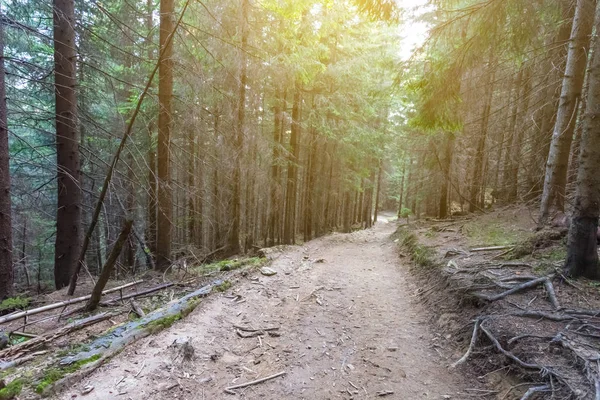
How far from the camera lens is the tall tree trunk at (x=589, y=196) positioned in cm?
394

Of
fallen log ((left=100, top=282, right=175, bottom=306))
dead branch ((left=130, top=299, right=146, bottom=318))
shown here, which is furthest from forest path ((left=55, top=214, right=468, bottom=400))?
fallen log ((left=100, top=282, right=175, bottom=306))

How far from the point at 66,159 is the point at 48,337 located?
503 centimetres

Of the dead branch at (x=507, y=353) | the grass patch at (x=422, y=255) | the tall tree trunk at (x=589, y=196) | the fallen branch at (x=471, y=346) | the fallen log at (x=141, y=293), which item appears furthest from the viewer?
the grass patch at (x=422, y=255)

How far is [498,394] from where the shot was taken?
2736 millimetres

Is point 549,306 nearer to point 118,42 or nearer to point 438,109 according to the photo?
point 438,109

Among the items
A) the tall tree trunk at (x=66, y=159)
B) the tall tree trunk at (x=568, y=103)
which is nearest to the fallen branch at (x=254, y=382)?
the tall tree trunk at (x=66, y=159)

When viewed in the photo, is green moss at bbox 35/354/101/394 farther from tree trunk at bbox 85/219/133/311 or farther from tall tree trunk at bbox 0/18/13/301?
tall tree trunk at bbox 0/18/13/301

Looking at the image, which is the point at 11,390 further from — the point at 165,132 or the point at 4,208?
the point at 165,132

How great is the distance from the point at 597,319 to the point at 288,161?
10.4 metres

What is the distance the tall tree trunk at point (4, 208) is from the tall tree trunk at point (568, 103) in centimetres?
1037

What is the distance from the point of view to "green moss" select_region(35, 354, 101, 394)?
2361 mm

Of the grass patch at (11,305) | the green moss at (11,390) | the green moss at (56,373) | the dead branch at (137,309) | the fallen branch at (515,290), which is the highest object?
the fallen branch at (515,290)

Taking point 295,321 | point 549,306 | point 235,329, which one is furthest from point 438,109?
point 235,329

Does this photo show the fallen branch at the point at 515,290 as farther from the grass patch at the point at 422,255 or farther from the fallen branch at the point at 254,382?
the fallen branch at the point at 254,382
